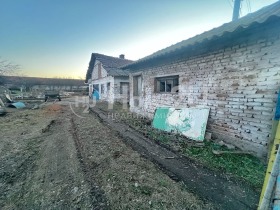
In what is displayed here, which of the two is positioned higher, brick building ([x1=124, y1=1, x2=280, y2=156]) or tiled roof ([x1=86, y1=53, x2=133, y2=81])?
tiled roof ([x1=86, y1=53, x2=133, y2=81])

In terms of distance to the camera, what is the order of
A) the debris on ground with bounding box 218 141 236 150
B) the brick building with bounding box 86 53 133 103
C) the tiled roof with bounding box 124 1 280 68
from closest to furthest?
the tiled roof with bounding box 124 1 280 68, the debris on ground with bounding box 218 141 236 150, the brick building with bounding box 86 53 133 103

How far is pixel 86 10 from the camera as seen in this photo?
983 cm

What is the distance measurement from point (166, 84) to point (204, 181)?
4913 mm

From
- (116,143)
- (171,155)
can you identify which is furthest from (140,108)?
(171,155)

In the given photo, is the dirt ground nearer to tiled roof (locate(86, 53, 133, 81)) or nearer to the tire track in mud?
the tire track in mud

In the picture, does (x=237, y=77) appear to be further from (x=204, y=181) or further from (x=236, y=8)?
(x=236, y=8)

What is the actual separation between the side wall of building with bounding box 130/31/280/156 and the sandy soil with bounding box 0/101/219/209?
2454 mm

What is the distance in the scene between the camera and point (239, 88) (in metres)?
3.87

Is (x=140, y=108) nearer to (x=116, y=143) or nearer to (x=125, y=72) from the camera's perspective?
(x=116, y=143)

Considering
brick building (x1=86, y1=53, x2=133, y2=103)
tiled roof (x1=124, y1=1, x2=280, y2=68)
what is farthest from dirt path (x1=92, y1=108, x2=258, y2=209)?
brick building (x1=86, y1=53, x2=133, y2=103)

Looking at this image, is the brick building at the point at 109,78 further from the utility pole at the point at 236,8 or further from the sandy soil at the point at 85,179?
the sandy soil at the point at 85,179

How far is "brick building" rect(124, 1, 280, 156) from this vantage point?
3260mm

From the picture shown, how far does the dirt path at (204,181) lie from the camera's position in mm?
2199

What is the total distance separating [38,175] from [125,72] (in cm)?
1406
